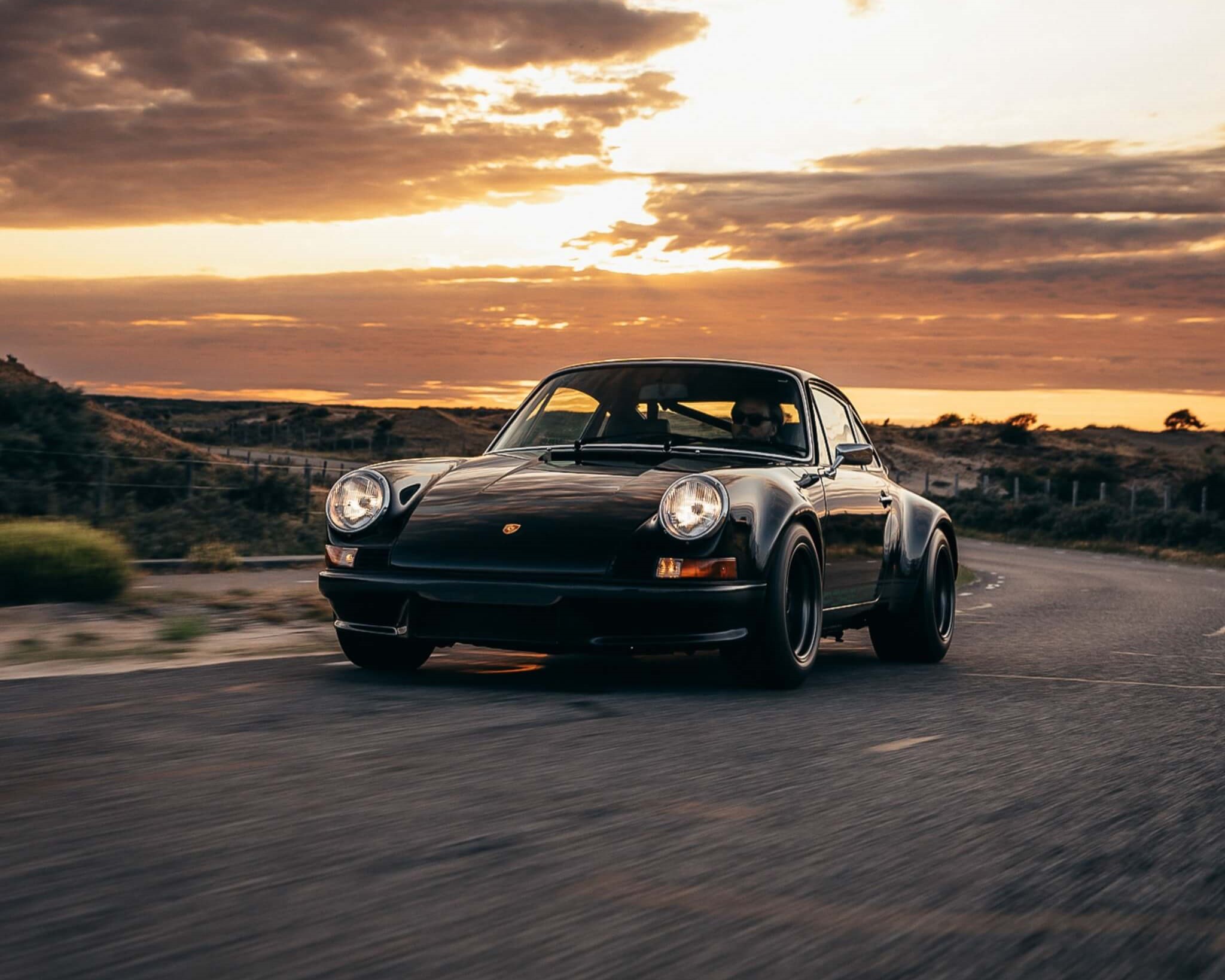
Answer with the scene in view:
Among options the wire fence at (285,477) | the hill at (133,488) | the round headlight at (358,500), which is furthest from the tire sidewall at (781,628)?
the hill at (133,488)

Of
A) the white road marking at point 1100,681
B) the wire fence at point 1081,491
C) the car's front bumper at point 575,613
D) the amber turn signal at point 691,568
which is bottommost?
the wire fence at point 1081,491

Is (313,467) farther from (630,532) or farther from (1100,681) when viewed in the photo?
(630,532)

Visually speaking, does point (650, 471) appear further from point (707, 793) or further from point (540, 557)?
point (707, 793)

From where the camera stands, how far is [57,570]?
11586 millimetres

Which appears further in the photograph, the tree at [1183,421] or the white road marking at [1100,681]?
the tree at [1183,421]

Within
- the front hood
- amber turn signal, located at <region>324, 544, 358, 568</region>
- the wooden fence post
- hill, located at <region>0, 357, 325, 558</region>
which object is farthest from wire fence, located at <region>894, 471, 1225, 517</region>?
amber turn signal, located at <region>324, 544, 358, 568</region>

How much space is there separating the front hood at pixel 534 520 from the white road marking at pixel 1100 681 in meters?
2.29

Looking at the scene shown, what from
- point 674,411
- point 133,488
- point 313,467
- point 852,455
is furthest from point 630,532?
point 313,467

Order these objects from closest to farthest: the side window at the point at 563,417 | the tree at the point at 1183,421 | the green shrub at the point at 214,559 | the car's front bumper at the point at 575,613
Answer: the car's front bumper at the point at 575,613, the side window at the point at 563,417, the green shrub at the point at 214,559, the tree at the point at 1183,421

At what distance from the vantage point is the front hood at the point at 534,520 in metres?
6.77

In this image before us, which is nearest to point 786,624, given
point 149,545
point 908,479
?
point 149,545

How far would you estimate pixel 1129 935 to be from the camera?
334 cm

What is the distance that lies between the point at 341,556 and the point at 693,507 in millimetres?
1657

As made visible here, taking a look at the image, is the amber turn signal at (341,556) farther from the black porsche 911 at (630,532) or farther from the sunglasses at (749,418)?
the sunglasses at (749,418)
